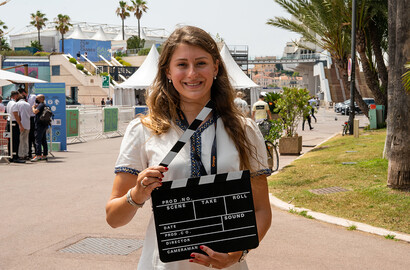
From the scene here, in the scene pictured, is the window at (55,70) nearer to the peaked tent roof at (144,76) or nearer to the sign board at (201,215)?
the peaked tent roof at (144,76)

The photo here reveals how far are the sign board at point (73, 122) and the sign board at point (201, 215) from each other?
19.6m

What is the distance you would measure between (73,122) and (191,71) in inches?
775

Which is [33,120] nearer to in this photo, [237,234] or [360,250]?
[360,250]

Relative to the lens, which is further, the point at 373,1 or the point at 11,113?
the point at 373,1

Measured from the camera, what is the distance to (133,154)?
7.56ft

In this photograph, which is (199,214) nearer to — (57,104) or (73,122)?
(57,104)

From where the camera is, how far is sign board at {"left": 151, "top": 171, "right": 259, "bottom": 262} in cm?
208

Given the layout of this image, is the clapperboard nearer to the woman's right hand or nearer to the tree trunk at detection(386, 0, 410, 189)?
the woman's right hand

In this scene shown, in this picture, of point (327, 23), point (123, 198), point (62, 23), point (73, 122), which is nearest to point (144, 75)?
point (73, 122)

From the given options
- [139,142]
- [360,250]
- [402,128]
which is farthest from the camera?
[402,128]

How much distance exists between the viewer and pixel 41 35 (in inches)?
3999

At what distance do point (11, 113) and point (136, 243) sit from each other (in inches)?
389

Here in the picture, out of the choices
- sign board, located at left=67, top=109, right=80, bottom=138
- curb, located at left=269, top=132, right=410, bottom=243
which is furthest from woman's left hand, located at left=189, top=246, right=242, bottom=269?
sign board, located at left=67, top=109, right=80, bottom=138

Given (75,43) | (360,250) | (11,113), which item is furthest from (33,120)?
(75,43)
